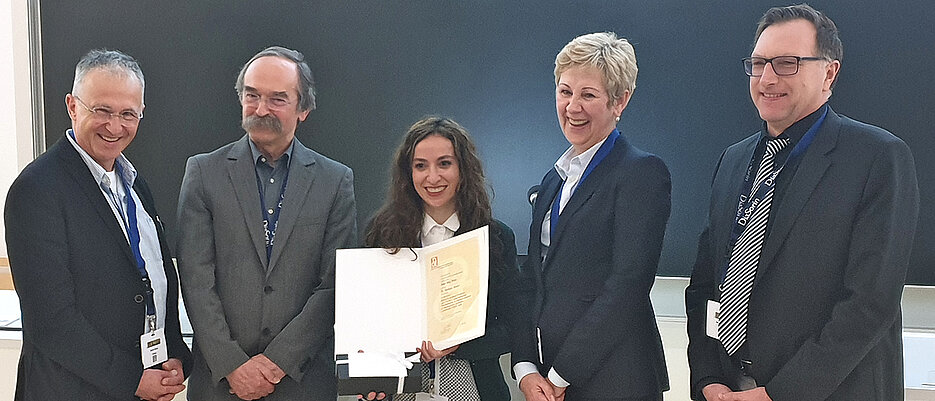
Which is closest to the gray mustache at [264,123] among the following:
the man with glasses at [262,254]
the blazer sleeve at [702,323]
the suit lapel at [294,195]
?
the man with glasses at [262,254]

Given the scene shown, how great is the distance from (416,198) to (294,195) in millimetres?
440

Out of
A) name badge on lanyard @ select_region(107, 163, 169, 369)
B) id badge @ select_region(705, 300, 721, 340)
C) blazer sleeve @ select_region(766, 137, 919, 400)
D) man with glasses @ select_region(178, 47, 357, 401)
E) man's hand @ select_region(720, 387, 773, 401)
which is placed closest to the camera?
blazer sleeve @ select_region(766, 137, 919, 400)

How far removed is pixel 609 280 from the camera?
249 centimetres

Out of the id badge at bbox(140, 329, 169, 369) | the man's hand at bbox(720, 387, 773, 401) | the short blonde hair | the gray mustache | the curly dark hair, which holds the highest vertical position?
the short blonde hair

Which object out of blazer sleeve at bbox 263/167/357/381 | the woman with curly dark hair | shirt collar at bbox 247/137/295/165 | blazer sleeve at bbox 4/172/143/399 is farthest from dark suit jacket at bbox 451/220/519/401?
blazer sleeve at bbox 4/172/143/399

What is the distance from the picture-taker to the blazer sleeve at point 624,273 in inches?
96.7

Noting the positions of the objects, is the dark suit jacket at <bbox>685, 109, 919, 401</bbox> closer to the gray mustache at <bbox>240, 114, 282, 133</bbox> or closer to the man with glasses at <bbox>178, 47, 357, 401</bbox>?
the man with glasses at <bbox>178, 47, 357, 401</bbox>

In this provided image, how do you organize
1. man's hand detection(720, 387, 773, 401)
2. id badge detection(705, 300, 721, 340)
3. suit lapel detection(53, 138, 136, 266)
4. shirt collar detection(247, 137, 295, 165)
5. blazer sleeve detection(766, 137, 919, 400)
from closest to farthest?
blazer sleeve detection(766, 137, 919, 400) < man's hand detection(720, 387, 773, 401) < id badge detection(705, 300, 721, 340) < suit lapel detection(53, 138, 136, 266) < shirt collar detection(247, 137, 295, 165)

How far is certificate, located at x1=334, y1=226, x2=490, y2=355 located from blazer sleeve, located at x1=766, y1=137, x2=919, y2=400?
3.21ft

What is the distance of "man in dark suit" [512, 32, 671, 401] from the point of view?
2.47 metres

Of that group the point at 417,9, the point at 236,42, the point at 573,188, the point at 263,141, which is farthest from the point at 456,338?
the point at 236,42

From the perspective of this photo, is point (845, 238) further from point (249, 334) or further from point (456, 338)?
A: point (249, 334)

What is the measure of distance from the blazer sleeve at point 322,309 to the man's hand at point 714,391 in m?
1.32

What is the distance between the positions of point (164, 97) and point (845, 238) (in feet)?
10.3
